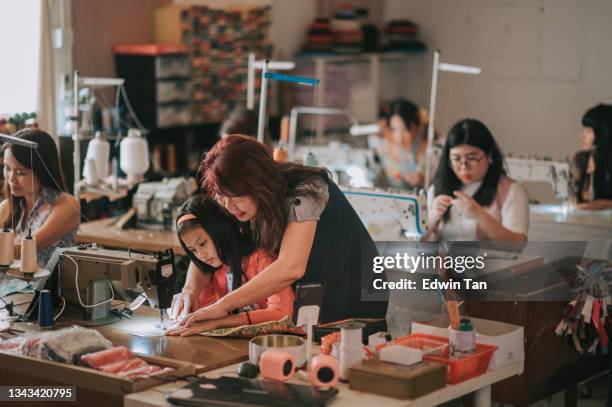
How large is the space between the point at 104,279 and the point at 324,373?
3.09ft

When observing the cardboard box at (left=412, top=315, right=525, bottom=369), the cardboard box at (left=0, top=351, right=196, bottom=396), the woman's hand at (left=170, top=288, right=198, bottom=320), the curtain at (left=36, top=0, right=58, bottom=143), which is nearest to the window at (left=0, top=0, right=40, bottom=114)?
the curtain at (left=36, top=0, right=58, bottom=143)

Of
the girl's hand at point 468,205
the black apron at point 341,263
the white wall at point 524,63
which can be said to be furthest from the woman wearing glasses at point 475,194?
the white wall at point 524,63

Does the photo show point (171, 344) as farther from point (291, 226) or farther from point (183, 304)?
point (291, 226)

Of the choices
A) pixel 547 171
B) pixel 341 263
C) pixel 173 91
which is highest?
pixel 173 91

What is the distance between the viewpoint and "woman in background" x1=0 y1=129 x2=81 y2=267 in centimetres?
396

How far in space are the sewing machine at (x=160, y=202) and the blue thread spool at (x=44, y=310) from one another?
1.87 meters

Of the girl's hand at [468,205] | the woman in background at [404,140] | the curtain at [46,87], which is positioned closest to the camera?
the girl's hand at [468,205]

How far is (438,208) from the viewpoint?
4.46 m

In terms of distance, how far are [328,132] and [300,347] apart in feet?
16.1

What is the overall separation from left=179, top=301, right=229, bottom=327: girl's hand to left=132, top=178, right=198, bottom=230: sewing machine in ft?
6.39

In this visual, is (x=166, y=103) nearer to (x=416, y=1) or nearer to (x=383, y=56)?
(x=383, y=56)

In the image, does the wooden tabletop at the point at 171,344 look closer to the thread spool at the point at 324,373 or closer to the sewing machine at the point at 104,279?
the sewing machine at the point at 104,279

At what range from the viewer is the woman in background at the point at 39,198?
156 inches

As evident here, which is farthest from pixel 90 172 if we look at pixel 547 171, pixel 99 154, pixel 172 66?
pixel 547 171
